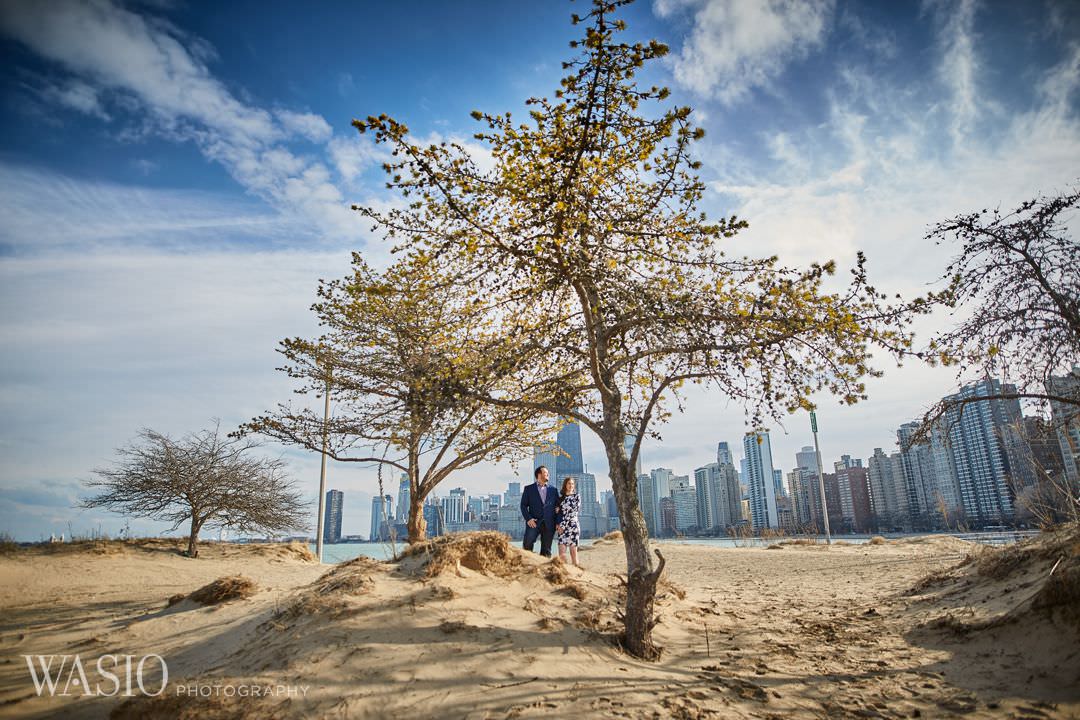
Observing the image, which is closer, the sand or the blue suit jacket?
the sand

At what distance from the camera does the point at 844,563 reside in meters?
13.0

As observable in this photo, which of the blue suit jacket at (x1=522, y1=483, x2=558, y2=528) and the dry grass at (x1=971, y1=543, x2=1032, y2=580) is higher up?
the blue suit jacket at (x1=522, y1=483, x2=558, y2=528)

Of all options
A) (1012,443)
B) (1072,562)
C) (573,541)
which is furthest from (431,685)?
(1012,443)

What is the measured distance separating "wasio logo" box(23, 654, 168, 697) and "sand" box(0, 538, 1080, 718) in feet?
0.46

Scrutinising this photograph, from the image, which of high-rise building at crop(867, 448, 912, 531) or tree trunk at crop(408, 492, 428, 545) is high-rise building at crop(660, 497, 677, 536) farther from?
tree trunk at crop(408, 492, 428, 545)

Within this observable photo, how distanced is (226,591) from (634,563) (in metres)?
6.68

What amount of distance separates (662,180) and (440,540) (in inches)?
224

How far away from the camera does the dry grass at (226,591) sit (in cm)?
773

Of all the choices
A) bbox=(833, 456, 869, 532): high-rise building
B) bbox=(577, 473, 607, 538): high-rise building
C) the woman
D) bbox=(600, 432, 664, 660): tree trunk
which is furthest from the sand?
bbox=(577, 473, 607, 538): high-rise building

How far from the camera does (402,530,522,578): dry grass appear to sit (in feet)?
21.7

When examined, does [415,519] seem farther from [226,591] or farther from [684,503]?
[684,503]

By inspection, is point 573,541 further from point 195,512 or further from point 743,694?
point 195,512

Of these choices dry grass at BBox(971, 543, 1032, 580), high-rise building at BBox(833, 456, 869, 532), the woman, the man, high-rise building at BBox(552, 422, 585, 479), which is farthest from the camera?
high-rise building at BBox(833, 456, 869, 532)

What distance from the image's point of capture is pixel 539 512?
32.0ft
